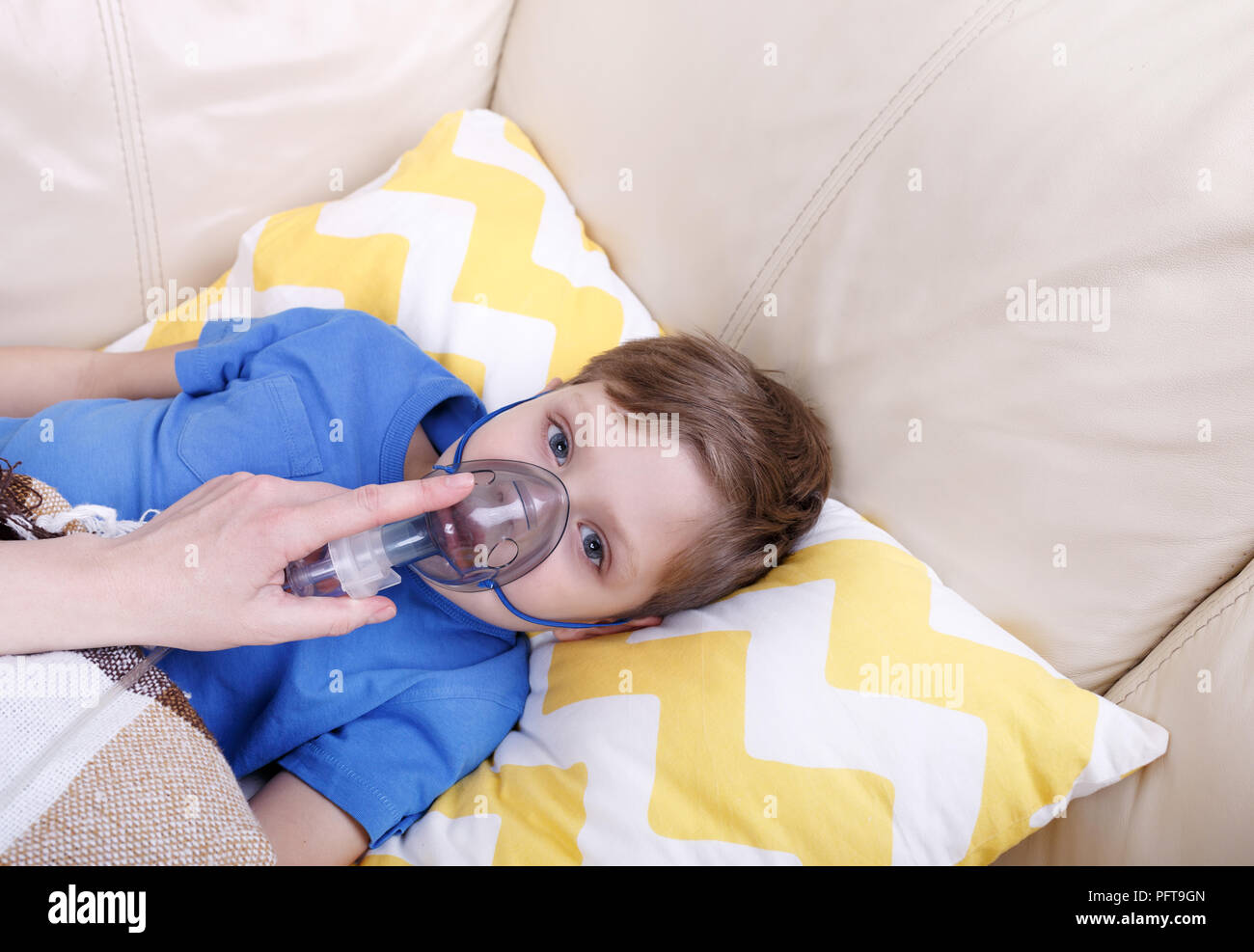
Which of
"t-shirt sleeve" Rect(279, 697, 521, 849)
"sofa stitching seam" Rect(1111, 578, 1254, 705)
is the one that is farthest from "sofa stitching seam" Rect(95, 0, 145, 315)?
"sofa stitching seam" Rect(1111, 578, 1254, 705)

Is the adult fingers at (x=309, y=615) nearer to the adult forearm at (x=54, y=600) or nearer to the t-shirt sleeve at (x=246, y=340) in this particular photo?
the adult forearm at (x=54, y=600)

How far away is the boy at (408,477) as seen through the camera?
3.35 feet

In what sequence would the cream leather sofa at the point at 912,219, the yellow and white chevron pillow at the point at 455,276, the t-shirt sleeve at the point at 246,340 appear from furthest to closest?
the yellow and white chevron pillow at the point at 455,276, the t-shirt sleeve at the point at 246,340, the cream leather sofa at the point at 912,219

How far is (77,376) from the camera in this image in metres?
1.26

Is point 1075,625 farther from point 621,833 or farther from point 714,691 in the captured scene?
point 621,833

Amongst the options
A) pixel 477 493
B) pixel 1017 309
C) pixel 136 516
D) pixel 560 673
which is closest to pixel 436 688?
pixel 560 673

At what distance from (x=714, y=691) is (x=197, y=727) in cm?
52

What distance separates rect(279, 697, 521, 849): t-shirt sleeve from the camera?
96 cm

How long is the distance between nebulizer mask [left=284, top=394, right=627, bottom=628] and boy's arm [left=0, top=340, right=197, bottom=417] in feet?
1.67

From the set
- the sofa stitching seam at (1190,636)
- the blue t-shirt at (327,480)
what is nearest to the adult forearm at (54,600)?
the blue t-shirt at (327,480)

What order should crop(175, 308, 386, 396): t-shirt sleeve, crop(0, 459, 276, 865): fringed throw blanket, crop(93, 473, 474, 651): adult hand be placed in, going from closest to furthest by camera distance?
crop(0, 459, 276, 865): fringed throw blanket → crop(93, 473, 474, 651): adult hand → crop(175, 308, 386, 396): t-shirt sleeve

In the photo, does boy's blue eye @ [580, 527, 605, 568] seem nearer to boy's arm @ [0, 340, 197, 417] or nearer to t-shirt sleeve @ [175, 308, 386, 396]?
t-shirt sleeve @ [175, 308, 386, 396]

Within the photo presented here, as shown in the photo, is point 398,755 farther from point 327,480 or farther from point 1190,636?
point 1190,636

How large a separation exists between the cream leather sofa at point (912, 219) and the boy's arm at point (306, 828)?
760mm
